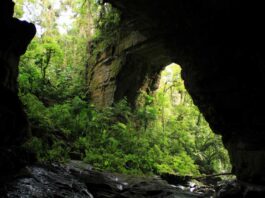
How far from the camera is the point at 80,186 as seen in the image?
769 centimetres

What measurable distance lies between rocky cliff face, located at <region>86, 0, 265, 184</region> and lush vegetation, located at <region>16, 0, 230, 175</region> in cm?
477

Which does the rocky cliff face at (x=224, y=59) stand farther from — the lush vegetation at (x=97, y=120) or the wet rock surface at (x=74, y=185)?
the lush vegetation at (x=97, y=120)

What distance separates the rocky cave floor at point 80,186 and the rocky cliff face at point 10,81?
2.06ft

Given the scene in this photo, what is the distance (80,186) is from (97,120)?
7238mm

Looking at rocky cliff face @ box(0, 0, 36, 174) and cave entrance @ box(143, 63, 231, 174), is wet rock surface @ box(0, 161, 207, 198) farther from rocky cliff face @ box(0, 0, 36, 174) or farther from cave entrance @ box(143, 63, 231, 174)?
cave entrance @ box(143, 63, 231, 174)

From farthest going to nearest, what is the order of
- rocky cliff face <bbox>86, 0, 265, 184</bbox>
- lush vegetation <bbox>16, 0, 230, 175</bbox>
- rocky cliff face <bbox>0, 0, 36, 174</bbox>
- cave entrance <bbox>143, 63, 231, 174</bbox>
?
cave entrance <bbox>143, 63, 231, 174</bbox>
lush vegetation <bbox>16, 0, 230, 175</bbox>
rocky cliff face <bbox>0, 0, 36, 174</bbox>
rocky cliff face <bbox>86, 0, 265, 184</bbox>

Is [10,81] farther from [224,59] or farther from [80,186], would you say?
[224,59]

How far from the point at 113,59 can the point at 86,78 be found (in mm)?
3055

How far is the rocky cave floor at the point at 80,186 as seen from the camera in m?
6.47

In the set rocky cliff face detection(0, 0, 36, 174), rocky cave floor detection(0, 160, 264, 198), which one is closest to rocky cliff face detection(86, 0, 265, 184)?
rocky cave floor detection(0, 160, 264, 198)

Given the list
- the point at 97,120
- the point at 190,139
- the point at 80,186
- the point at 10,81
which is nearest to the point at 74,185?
the point at 80,186

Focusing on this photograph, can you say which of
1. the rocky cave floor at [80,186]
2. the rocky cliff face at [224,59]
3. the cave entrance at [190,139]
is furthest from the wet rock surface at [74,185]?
the cave entrance at [190,139]

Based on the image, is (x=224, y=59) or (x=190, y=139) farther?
(x=190, y=139)

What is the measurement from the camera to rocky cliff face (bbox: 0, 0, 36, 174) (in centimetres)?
729
